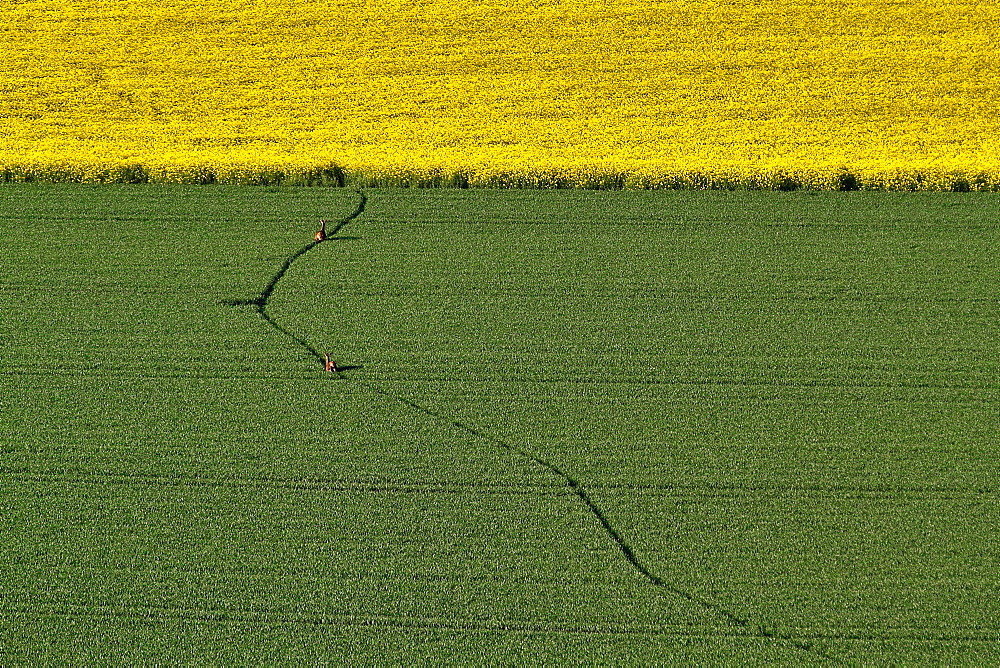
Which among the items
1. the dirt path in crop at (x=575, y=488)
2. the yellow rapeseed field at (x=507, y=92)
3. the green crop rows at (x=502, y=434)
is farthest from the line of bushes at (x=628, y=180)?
the dirt path in crop at (x=575, y=488)

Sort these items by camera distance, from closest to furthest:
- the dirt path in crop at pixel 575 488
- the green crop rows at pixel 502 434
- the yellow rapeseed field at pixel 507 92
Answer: the dirt path in crop at pixel 575 488
the green crop rows at pixel 502 434
the yellow rapeseed field at pixel 507 92

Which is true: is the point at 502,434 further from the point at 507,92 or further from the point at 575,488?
the point at 507,92

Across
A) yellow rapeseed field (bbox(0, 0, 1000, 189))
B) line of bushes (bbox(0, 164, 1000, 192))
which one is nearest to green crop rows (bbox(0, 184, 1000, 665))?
line of bushes (bbox(0, 164, 1000, 192))

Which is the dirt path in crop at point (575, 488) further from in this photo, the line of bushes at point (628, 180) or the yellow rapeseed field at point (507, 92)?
the yellow rapeseed field at point (507, 92)

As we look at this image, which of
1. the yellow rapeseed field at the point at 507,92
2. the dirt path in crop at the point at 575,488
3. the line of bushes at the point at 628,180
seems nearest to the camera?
the dirt path in crop at the point at 575,488

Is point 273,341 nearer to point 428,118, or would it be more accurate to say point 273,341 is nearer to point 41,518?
point 41,518

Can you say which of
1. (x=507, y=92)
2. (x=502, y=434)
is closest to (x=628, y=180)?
(x=507, y=92)

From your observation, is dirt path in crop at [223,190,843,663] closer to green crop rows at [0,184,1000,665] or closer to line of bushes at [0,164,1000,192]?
green crop rows at [0,184,1000,665]
